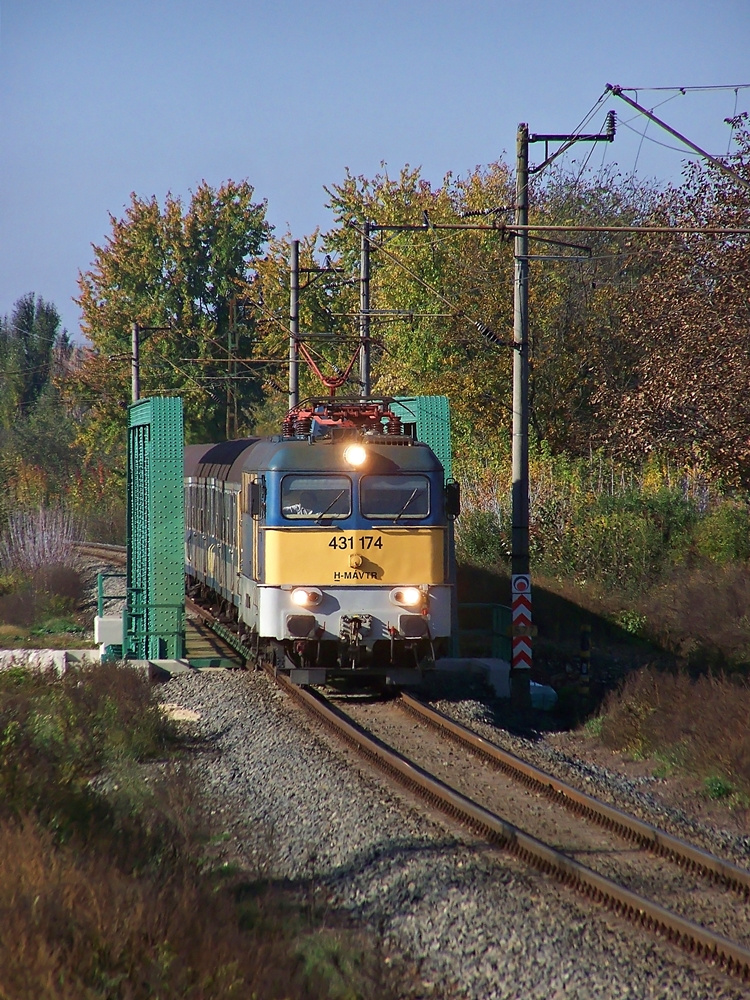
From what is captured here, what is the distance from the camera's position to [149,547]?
657 inches

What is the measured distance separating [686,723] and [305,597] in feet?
15.0

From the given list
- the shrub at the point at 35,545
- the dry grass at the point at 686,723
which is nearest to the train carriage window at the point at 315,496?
the dry grass at the point at 686,723

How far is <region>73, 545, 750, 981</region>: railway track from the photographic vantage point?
7.26m

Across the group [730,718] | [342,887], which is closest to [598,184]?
[730,718]

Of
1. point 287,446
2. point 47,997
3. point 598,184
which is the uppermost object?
point 598,184

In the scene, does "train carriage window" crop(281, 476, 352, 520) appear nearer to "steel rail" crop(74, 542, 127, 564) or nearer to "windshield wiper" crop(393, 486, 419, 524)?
"windshield wiper" crop(393, 486, 419, 524)

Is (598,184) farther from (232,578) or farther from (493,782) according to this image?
(493,782)

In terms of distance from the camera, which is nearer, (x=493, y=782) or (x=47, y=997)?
(x=47, y=997)

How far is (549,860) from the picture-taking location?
8.24m

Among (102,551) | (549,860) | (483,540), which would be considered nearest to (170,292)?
(102,551)

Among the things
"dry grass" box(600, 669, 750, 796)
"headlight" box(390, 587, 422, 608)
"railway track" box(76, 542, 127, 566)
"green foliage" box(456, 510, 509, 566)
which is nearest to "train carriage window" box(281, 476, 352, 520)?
"headlight" box(390, 587, 422, 608)

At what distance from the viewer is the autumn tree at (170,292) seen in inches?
2000

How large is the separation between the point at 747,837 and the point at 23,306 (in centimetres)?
10217

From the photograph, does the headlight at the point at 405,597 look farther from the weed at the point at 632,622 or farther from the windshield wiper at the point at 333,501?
the weed at the point at 632,622
